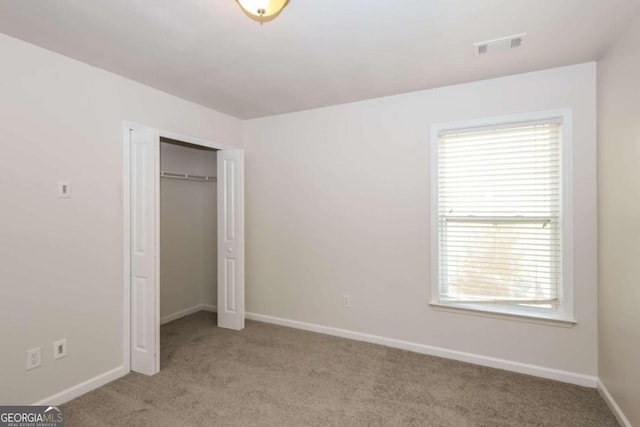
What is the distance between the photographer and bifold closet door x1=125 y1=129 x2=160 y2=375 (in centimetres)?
271

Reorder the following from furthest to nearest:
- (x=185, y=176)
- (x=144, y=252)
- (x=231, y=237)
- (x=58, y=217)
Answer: (x=185, y=176), (x=231, y=237), (x=144, y=252), (x=58, y=217)

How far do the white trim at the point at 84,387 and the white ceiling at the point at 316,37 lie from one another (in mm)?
2437

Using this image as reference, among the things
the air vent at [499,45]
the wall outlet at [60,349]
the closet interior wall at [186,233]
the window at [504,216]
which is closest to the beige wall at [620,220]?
the window at [504,216]

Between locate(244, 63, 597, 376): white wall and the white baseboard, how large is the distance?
80 centimetres

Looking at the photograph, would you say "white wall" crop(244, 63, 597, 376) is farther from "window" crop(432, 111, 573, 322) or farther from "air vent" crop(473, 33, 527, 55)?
"air vent" crop(473, 33, 527, 55)

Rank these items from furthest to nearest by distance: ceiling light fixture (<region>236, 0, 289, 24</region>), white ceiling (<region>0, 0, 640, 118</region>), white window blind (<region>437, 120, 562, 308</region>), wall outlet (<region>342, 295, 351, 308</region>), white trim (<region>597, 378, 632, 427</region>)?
1. wall outlet (<region>342, 295, 351, 308</region>)
2. white window blind (<region>437, 120, 562, 308</region>)
3. white trim (<region>597, 378, 632, 427</region>)
4. white ceiling (<region>0, 0, 640, 118</region>)
5. ceiling light fixture (<region>236, 0, 289, 24</region>)

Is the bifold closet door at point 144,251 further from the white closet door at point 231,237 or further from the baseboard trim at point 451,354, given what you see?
the baseboard trim at point 451,354

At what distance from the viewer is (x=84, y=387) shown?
2.43 meters

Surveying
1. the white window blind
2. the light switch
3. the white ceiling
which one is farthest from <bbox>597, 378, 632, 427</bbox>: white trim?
the light switch

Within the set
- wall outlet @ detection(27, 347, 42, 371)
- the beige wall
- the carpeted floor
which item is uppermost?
the beige wall

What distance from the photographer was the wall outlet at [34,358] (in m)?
2.15

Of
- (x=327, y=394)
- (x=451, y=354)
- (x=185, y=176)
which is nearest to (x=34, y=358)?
(x=327, y=394)

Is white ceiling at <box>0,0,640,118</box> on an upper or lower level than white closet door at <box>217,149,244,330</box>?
upper

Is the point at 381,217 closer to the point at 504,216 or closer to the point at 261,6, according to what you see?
the point at 504,216
